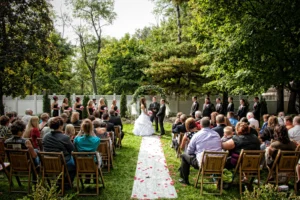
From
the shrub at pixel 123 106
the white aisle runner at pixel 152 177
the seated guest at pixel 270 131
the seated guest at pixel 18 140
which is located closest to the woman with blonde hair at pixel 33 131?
the seated guest at pixel 18 140

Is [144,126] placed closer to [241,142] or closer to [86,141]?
[86,141]

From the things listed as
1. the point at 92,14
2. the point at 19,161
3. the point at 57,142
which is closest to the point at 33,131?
the point at 19,161

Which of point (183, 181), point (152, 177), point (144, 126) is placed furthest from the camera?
point (144, 126)

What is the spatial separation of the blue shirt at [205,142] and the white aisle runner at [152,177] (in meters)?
1.01

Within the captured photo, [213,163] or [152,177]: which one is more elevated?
[213,163]

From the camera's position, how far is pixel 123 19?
31641mm

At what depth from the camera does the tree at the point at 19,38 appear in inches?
457

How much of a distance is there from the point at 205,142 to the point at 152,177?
1.72 meters

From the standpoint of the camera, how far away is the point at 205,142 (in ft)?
18.3

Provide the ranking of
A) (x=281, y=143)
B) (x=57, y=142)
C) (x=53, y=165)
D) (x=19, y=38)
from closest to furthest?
(x=53, y=165) < (x=57, y=142) < (x=281, y=143) < (x=19, y=38)

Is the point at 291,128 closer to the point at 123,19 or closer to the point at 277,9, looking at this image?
the point at 277,9

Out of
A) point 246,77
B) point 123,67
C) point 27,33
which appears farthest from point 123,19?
point 246,77

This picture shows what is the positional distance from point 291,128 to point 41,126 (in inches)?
263

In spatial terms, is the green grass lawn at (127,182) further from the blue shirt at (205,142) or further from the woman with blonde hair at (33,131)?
the woman with blonde hair at (33,131)
